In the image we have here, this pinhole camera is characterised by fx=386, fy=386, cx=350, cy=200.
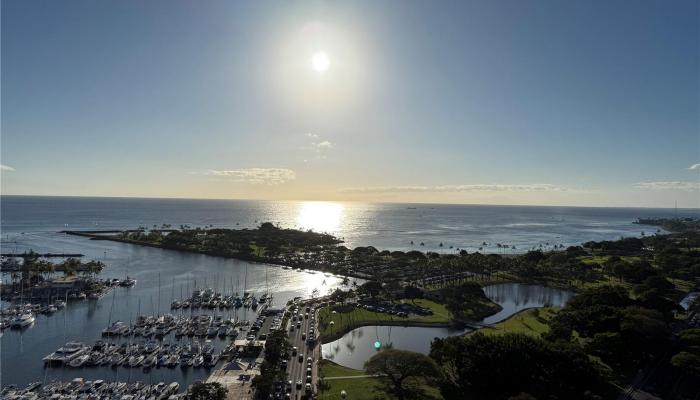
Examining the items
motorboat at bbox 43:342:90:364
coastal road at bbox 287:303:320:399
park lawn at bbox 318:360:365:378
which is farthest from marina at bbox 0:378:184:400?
park lawn at bbox 318:360:365:378

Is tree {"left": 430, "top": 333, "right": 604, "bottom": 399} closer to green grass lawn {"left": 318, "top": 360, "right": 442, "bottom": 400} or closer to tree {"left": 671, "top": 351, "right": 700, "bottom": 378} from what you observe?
green grass lawn {"left": 318, "top": 360, "right": 442, "bottom": 400}

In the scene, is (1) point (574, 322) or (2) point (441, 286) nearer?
(1) point (574, 322)

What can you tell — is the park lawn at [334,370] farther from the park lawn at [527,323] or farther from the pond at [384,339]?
the park lawn at [527,323]

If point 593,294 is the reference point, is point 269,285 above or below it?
below

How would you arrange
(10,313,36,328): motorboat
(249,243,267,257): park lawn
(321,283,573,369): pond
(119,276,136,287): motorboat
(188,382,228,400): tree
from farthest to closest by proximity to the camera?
1. (249,243,267,257): park lawn
2. (119,276,136,287): motorboat
3. (10,313,36,328): motorboat
4. (321,283,573,369): pond
5. (188,382,228,400): tree

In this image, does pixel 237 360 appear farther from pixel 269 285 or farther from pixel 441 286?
pixel 441 286

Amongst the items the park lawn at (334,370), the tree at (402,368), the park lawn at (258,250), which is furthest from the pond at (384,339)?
the park lawn at (258,250)

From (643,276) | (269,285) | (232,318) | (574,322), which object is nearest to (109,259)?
(269,285)
